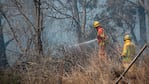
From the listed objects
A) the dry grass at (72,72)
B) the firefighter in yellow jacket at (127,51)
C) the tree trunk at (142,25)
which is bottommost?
the tree trunk at (142,25)

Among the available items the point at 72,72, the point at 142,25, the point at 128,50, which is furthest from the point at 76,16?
the point at 72,72

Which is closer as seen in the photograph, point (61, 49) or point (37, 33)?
point (61, 49)

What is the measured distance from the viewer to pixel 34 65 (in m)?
9.41

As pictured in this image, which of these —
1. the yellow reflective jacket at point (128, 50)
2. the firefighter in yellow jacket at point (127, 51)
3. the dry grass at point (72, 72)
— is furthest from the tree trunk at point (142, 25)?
the dry grass at point (72, 72)

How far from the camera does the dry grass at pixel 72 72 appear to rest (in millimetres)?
7772

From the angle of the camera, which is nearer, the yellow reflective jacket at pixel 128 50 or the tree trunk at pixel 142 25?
the yellow reflective jacket at pixel 128 50

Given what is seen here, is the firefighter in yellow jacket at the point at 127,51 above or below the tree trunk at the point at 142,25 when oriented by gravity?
above

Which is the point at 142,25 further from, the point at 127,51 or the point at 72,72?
the point at 72,72

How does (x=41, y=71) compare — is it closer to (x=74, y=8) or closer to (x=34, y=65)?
(x=34, y=65)

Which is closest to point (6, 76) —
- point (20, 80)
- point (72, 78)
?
point (20, 80)

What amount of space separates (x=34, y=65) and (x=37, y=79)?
57 cm

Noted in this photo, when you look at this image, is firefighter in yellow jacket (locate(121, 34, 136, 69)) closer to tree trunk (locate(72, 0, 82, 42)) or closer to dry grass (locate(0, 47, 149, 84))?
dry grass (locate(0, 47, 149, 84))

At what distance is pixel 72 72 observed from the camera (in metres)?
8.80

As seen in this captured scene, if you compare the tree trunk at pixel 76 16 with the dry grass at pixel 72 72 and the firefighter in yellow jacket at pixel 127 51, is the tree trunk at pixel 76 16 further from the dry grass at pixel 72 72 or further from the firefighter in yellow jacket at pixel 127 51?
the dry grass at pixel 72 72
